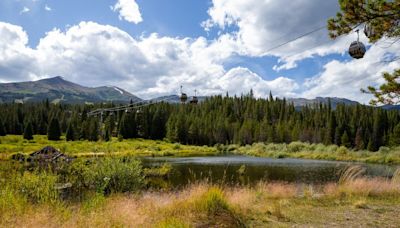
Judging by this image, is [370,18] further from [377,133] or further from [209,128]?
[209,128]

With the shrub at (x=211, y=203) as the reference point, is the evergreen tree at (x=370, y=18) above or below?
above

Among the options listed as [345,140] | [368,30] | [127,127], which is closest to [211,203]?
[368,30]

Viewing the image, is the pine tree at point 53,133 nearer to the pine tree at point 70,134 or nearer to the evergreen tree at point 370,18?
the pine tree at point 70,134

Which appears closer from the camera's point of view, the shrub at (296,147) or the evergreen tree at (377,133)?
the shrub at (296,147)

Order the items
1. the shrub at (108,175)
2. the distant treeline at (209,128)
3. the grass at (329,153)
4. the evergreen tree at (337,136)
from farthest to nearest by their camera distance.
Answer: the evergreen tree at (337,136) < the distant treeline at (209,128) < the grass at (329,153) < the shrub at (108,175)

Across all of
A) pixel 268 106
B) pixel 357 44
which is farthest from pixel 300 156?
pixel 268 106

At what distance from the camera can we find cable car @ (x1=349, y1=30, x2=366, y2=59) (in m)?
6.18

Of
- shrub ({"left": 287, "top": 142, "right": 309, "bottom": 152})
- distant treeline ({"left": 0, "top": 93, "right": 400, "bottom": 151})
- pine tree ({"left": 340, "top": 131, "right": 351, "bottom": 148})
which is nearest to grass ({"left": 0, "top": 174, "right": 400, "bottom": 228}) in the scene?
shrub ({"left": 287, "top": 142, "right": 309, "bottom": 152})

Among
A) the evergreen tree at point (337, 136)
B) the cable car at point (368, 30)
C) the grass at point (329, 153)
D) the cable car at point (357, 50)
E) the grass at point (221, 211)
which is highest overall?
the evergreen tree at point (337, 136)

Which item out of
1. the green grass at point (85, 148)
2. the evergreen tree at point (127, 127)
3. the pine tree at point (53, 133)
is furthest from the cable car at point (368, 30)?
the evergreen tree at point (127, 127)

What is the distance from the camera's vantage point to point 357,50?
620cm

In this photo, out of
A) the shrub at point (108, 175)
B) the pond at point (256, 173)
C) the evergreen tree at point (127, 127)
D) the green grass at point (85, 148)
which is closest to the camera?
the shrub at point (108, 175)

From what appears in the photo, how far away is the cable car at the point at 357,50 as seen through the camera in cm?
618

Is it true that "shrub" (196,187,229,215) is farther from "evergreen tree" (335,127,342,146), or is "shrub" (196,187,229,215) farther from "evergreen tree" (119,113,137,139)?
"evergreen tree" (119,113,137,139)
